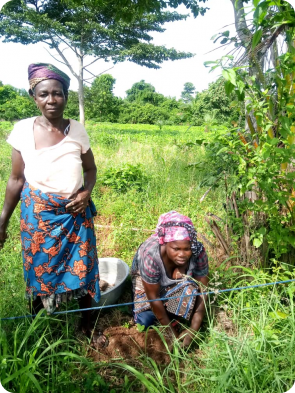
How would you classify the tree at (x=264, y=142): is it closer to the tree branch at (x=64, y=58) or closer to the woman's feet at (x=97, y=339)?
the woman's feet at (x=97, y=339)

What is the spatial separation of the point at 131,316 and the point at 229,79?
1.93 metres

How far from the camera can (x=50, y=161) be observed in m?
1.71

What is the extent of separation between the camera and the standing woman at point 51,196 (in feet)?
5.62

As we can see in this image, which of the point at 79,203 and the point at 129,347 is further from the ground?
the point at 79,203

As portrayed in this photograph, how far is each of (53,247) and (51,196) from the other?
12.0 inches

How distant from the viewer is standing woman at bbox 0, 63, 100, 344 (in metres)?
1.71

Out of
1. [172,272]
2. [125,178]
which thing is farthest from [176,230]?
[125,178]

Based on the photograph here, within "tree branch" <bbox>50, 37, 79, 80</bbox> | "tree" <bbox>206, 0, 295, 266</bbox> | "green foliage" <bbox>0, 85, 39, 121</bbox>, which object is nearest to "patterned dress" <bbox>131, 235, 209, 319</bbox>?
"tree" <bbox>206, 0, 295, 266</bbox>

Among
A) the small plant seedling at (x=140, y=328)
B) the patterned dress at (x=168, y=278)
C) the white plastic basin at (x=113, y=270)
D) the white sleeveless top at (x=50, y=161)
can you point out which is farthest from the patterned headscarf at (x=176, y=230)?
the white plastic basin at (x=113, y=270)

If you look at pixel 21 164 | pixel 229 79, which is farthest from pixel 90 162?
pixel 229 79

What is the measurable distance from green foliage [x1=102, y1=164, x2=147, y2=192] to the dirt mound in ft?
7.89

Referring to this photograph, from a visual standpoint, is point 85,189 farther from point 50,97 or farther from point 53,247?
point 50,97

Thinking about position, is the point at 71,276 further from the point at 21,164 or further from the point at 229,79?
the point at 229,79

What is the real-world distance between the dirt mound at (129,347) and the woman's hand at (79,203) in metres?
0.90
